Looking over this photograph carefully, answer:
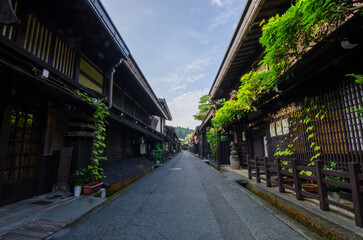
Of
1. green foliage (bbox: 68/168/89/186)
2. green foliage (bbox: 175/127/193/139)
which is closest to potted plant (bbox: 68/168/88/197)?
green foliage (bbox: 68/168/89/186)

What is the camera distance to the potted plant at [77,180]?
4.74m

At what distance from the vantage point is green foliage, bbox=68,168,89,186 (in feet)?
15.7

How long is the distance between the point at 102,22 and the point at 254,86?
591 cm

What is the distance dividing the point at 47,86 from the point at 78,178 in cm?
298

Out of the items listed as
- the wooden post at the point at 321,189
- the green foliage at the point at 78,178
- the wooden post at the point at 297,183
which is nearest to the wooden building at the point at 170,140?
the green foliage at the point at 78,178

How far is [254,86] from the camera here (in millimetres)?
6285

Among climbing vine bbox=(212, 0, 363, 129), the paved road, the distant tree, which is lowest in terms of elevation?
the paved road

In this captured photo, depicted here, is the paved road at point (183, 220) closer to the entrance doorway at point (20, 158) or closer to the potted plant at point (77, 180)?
the potted plant at point (77, 180)

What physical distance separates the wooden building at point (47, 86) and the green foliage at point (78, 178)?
27cm

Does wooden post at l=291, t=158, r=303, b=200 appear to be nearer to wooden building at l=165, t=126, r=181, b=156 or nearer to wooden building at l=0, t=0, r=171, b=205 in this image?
wooden building at l=0, t=0, r=171, b=205

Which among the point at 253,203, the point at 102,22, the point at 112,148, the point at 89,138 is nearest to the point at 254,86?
the point at 253,203

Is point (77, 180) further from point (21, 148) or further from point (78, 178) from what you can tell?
point (21, 148)

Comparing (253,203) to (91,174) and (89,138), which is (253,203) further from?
(89,138)

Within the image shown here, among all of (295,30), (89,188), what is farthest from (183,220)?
(295,30)
